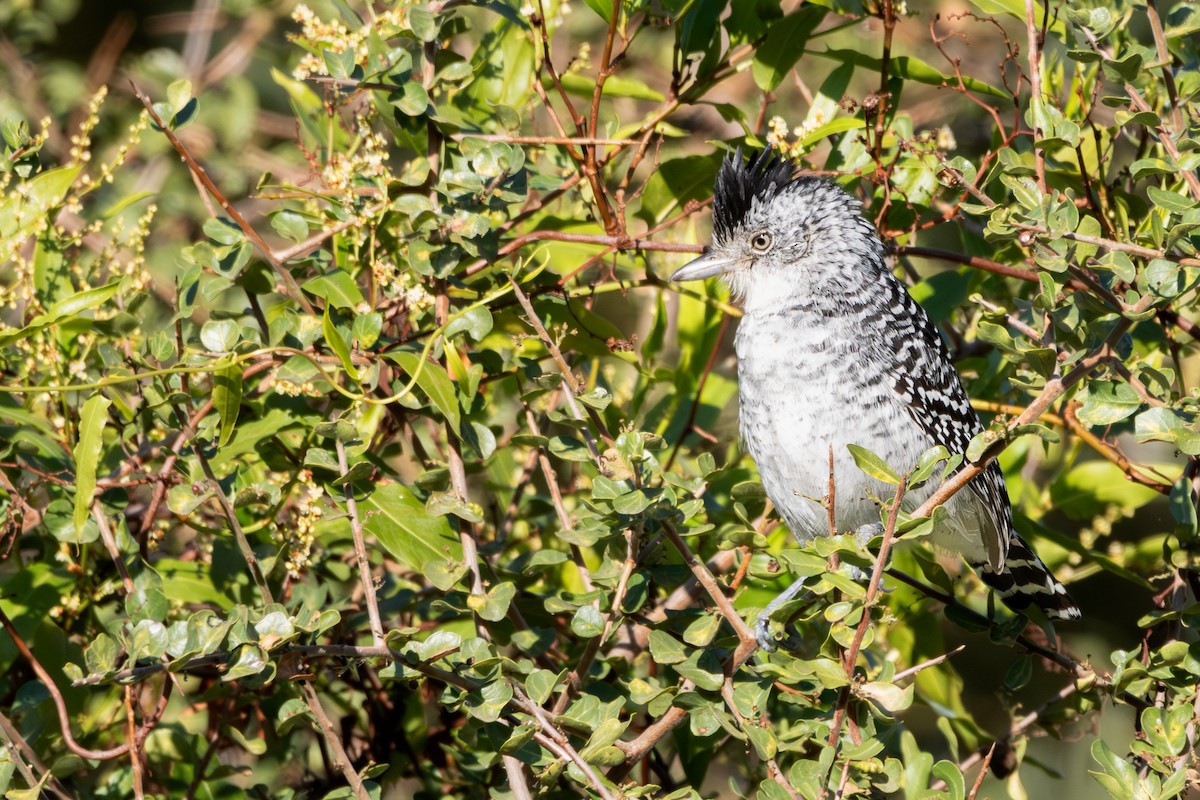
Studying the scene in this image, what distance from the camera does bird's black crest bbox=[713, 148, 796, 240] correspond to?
3.93 metres

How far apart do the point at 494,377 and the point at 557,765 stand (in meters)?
1.16

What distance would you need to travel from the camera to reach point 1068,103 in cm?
378

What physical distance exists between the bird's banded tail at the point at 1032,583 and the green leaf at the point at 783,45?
5.11 ft

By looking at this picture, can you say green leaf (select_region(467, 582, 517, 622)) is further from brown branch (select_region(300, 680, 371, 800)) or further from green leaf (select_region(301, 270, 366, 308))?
green leaf (select_region(301, 270, 366, 308))

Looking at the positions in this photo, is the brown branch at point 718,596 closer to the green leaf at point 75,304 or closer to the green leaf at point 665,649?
the green leaf at point 665,649

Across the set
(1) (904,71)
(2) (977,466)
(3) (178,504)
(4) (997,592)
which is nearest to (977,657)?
(4) (997,592)

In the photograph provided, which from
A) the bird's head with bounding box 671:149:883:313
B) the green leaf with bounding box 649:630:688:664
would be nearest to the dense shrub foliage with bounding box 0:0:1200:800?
the green leaf with bounding box 649:630:688:664

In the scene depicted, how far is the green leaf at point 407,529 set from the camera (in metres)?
2.98

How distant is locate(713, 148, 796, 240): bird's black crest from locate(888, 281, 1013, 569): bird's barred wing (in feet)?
1.78

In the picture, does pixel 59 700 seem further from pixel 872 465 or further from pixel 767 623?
pixel 872 465

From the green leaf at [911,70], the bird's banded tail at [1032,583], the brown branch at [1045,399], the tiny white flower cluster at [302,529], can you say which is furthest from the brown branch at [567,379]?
the bird's banded tail at [1032,583]

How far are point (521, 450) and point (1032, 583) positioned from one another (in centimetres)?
163

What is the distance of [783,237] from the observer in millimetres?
4223

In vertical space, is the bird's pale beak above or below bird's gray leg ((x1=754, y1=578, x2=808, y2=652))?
above
